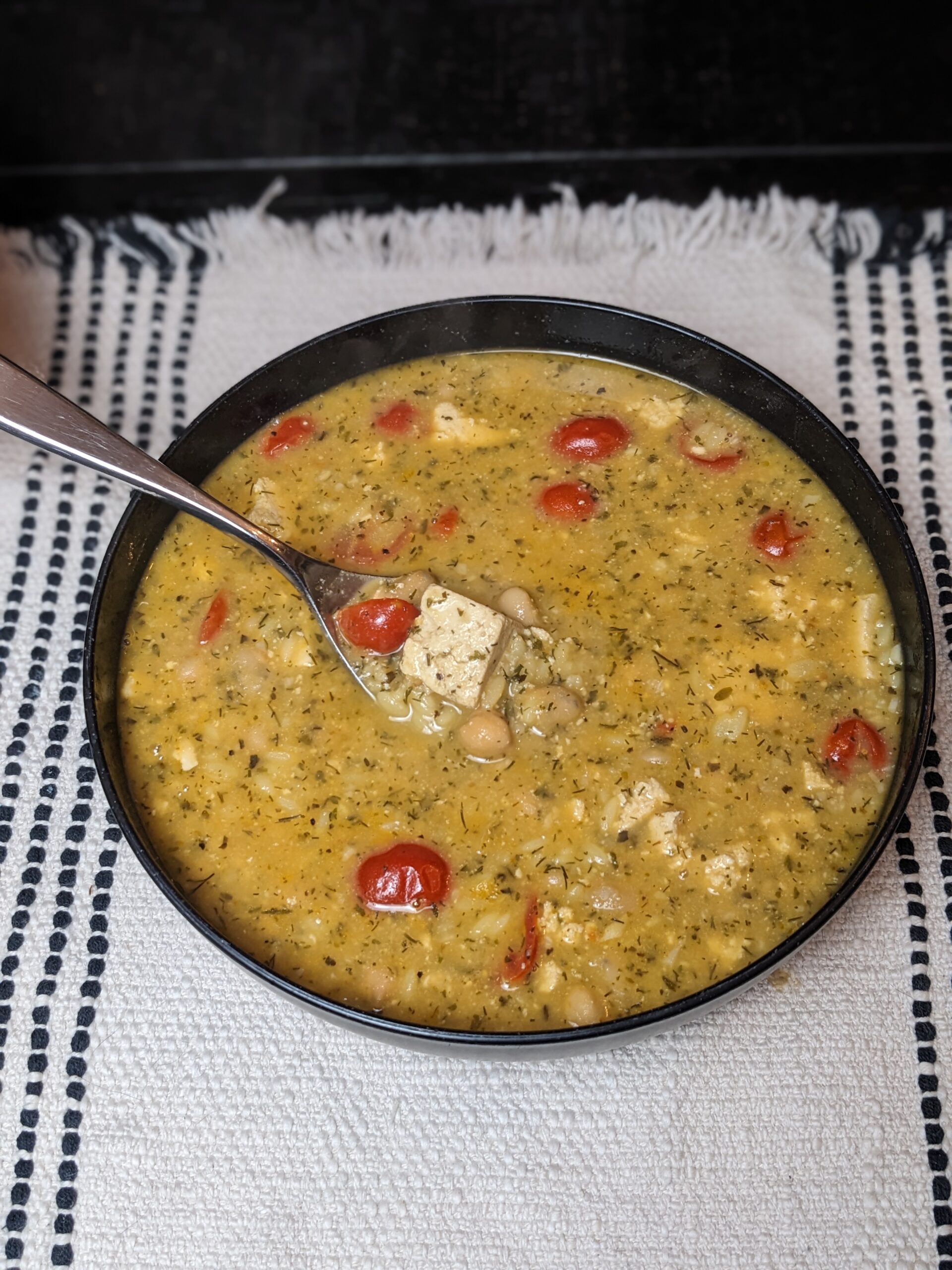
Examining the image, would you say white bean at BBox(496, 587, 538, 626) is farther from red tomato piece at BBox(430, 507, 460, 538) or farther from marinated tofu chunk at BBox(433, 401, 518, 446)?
marinated tofu chunk at BBox(433, 401, 518, 446)

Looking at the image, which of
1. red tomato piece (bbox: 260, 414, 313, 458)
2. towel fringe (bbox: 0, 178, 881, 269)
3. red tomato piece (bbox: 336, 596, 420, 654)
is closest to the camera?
red tomato piece (bbox: 336, 596, 420, 654)

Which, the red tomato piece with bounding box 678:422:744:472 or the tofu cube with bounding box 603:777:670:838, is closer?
the tofu cube with bounding box 603:777:670:838

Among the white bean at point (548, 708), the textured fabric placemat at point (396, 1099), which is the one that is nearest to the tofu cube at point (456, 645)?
the white bean at point (548, 708)

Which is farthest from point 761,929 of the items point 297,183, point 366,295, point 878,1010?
point 297,183

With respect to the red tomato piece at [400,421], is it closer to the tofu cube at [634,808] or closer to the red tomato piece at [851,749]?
the tofu cube at [634,808]

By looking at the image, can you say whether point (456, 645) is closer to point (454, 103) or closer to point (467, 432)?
point (467, 432)

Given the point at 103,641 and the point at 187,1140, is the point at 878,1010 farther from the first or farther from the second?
the point at 103,641

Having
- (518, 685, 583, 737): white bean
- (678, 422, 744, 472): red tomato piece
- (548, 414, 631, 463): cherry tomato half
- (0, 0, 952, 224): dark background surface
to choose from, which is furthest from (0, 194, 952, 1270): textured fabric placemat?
(0, 0, 952, 224): dark background surface
